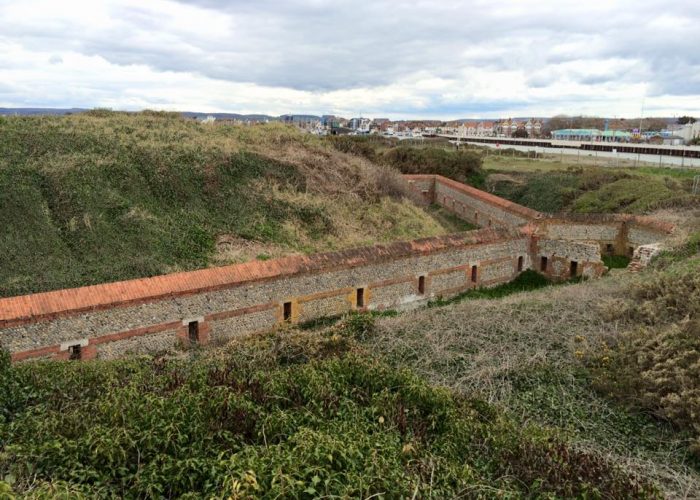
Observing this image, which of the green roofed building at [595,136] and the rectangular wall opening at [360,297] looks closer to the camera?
the rectangular wall opening at [360,297]

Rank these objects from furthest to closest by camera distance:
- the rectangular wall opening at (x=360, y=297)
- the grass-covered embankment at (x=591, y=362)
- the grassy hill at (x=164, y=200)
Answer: the grassy hill at (x=164, y=200) < the rectangular wall opening at (x=360, y=297) < the grass-covered embankment at (x=591, y=362)

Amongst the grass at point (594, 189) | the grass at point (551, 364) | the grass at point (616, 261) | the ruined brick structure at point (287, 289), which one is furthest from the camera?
the grass at point (594, 189)

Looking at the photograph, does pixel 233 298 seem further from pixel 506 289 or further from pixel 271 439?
pixel 506 289

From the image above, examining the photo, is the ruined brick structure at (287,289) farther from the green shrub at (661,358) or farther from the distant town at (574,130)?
the distant town at (574,130)

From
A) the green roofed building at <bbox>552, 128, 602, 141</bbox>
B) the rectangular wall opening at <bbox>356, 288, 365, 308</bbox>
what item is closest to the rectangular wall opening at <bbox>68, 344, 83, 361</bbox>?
the rectangular wall opening at <bbox>356, 288, 365, 308</bbox>

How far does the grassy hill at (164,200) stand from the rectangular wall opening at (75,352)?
3181 millimetres

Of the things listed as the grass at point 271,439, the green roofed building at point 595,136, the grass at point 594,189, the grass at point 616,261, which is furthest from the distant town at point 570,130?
the grass at point 271,439

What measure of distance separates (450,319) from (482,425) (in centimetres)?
425

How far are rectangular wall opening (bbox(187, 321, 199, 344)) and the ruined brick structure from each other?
2 cm

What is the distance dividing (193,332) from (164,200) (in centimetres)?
861

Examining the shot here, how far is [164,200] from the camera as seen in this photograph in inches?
738

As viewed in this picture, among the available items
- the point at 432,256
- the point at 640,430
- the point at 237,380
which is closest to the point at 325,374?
the point at 237,380

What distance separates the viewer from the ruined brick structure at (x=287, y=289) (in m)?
10.1

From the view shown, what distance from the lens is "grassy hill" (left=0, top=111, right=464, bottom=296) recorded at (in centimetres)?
1468
